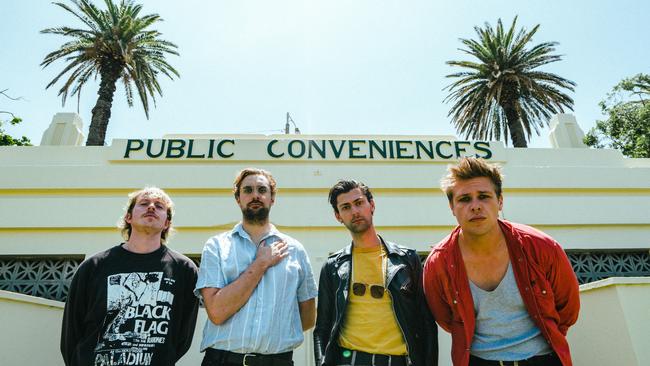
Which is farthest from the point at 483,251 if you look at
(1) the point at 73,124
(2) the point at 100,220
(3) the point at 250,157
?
(1) the point at 73,124

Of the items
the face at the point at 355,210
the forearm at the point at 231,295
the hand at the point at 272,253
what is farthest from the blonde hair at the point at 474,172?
the forearm at the point at 231,295

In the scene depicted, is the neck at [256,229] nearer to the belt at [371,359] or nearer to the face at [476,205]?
the belt at [371,359]

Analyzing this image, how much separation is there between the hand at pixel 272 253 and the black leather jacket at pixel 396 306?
50 centimetres

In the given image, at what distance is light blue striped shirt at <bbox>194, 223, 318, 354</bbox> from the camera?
2.56 meters

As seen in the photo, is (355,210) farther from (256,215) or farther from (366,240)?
(256,215)

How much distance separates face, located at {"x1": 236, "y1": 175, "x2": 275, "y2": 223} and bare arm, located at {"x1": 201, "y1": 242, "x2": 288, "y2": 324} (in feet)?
1.27

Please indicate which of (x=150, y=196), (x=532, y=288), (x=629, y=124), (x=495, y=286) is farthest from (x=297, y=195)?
(x=629, y=124)

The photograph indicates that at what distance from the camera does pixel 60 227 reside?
6.32 metres

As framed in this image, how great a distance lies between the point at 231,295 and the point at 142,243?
1053 mm

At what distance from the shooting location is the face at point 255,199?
3.09 meters

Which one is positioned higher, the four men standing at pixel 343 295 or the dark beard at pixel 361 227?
the dark beard at pixel 361 227

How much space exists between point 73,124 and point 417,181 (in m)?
7.46

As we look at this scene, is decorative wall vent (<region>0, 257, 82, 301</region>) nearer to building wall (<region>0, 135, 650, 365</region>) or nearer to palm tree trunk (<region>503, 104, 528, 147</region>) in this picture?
building wall (<region>0, 135, 650, 365</region>)

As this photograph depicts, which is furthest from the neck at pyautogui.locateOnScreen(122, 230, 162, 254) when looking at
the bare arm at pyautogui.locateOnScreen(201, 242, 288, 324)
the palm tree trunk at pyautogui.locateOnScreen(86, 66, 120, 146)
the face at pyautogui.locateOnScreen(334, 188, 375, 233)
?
the palm tree trunk at pyautogui.locateOnScreen(86, 66, 120, 146)
